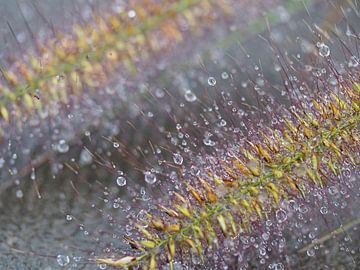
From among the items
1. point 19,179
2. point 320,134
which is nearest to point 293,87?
point 320,134

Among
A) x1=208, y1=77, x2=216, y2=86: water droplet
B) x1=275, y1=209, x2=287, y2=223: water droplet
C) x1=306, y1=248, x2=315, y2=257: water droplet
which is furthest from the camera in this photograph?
x1=208, y1=77, x2=216, y2=86: water droplet

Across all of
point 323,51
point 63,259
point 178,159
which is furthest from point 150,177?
point 323,51

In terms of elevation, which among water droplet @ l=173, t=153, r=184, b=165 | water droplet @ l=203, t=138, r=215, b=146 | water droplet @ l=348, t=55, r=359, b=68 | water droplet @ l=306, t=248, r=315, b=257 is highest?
water droplet @ l=348, t=55, r=359, b=68

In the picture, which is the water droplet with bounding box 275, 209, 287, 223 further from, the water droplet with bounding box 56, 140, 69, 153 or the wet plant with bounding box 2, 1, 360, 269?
the water droplet with bounding box 56, 140, 69, 153

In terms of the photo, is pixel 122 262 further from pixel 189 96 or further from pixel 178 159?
pixel 189 96

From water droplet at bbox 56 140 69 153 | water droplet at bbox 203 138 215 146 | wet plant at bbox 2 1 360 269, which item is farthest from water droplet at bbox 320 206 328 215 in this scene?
water droplet at bbox 56 140 69 153

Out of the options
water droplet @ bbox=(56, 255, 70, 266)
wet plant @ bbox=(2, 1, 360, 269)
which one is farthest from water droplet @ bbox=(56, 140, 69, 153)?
water droplet @ bbox=(56, 255, 70, 266)

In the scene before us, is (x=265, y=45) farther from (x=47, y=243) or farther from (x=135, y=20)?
(x=47, y=243)

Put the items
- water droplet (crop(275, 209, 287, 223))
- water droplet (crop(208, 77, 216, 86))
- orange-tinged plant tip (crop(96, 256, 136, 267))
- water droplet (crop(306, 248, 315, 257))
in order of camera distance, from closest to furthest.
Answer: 1. orange-tinged plant tip (crop(96, 256, 136, 267))
2. water droplet (crop(275, 209, 287, 223))
3. water droplet (crop(306, 248, 315, 257))
4. water droplet (crop(208, 77, 216, 86))

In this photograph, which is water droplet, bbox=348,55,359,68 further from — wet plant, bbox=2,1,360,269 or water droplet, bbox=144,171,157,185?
water droplet, bbox=144,171,157,185

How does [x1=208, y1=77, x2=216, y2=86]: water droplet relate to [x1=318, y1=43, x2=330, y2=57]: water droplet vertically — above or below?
above

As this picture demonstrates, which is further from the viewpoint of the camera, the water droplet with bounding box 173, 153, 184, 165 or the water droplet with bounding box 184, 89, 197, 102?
the water droplet with bounding box 184, 89, 197, 102
